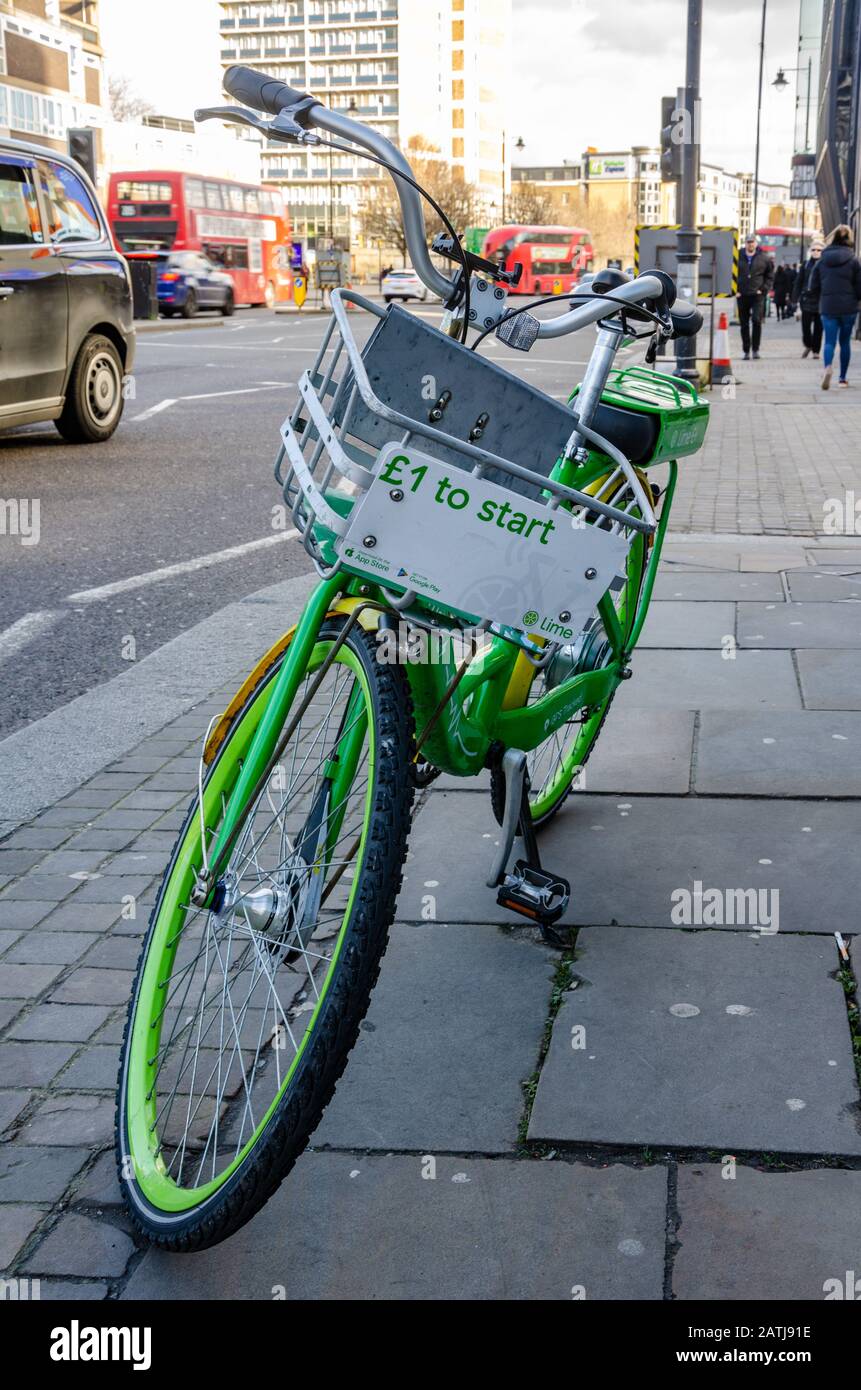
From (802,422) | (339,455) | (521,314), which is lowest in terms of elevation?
(802,422)

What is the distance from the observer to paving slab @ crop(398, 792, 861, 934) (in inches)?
128

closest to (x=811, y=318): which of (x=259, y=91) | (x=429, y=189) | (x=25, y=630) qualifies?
(x=25, y=630)

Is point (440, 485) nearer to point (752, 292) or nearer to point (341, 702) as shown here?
point (341, 702)

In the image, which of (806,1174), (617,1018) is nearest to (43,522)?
(617,1018)

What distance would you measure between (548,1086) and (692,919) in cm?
78

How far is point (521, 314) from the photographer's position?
96.9 inches

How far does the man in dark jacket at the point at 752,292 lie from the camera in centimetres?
2278

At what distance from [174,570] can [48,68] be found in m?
62.8

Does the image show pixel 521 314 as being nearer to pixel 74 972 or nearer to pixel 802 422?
pixel 74 972

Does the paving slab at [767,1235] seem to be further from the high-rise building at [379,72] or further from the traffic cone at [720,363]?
the high-rise building at [379,72]

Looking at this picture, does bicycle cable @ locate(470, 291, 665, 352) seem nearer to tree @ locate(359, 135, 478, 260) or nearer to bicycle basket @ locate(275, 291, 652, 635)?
Result: bicycle basket @ locate(275, 291, 652, 635)

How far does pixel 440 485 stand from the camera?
209 centimetres

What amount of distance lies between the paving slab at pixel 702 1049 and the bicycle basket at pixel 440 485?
2.65ft
